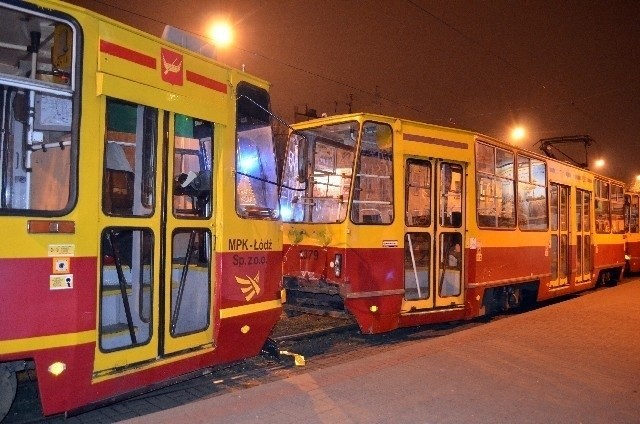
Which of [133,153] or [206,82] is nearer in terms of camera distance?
[133,153]

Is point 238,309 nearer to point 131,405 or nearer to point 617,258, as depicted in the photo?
point 131,405

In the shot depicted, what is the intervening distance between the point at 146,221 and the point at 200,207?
28.0 inches

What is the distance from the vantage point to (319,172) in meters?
8.61

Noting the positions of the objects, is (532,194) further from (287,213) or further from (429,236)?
(287,213)

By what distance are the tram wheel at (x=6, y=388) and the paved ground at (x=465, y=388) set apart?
1.10m

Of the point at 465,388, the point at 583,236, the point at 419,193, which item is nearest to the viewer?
the point at 465,388

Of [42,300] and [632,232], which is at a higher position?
[632,232]

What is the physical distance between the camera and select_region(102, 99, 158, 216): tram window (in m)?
4.62

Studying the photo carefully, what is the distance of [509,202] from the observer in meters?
10.2

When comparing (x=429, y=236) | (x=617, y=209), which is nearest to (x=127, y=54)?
(x=429, y=236)

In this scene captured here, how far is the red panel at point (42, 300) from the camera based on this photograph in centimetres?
369

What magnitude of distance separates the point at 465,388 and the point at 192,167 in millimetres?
3665

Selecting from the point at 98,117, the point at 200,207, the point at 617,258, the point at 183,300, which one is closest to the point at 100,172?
the point at 98,117

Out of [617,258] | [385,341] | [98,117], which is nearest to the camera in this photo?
[98,117]
